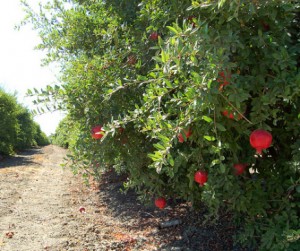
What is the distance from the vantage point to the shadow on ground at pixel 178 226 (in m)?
3.78

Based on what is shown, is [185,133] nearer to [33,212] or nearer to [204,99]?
[204,99]

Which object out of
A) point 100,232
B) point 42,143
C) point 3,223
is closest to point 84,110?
point 100,232

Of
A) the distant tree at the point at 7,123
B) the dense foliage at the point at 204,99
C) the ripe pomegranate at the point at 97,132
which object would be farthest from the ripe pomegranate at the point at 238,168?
the distant tree at the point at 7,123

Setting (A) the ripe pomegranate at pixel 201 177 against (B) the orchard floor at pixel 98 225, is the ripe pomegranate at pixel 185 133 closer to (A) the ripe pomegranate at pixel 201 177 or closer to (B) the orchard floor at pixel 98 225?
(A) the ripe pomegranate at pixel 201 177

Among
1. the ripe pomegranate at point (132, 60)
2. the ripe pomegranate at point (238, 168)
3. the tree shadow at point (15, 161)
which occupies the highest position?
the ripe pomegranate at point (132, 60)

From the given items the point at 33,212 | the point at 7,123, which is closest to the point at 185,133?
the point at 33,212

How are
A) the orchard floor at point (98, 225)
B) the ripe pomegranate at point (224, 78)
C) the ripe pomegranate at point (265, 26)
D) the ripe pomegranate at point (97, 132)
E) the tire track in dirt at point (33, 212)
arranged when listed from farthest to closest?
the tire track in dirt at point (33, 212)
the orchard floor at point (98, 225)
the ripe pomegranate at point (97, 132)
the ripe pomegranate at point (265, 26)
the ripe pomegranate at point (224, 78)

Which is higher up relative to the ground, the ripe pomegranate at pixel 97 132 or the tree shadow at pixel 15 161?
the ripe pomegranate at pixel 97 132

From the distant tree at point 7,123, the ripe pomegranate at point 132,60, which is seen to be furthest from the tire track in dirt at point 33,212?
the distant tree at point 7,123

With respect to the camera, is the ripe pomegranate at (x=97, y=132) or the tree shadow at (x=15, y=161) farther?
the tree shadow at (x=15, y=161)

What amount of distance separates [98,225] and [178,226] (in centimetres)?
117

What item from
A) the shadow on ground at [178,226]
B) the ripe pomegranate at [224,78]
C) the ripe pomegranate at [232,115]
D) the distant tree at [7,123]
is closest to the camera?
the ripe pomegranate at [224,78]

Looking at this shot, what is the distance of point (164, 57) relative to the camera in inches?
67.9

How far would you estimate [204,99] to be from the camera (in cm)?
161
